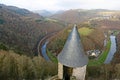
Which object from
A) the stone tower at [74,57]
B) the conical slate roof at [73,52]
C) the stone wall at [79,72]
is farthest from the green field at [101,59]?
the conical slate roof at [73,52]

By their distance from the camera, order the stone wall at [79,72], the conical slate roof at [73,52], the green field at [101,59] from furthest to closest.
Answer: the green field at [101,59] → the stone wall at [79,72] → the conical slate roof at [73,52]

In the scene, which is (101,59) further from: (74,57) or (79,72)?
(74,57)

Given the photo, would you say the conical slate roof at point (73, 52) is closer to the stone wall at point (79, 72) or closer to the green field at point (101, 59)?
the stone wall at point (79, 72)

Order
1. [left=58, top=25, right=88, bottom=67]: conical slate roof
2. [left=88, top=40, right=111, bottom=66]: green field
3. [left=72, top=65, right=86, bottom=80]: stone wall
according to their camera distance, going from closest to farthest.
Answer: [left=58, top=25, right=88, bottom=67]: conical slate roof, [left=72, top=65, right=86, bottom=80]: stone wall, [left=88, top=40, right=111, bottom=66]: green field

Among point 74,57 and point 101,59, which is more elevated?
point 74,57

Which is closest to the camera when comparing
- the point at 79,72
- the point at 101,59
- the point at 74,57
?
the point at 74,57

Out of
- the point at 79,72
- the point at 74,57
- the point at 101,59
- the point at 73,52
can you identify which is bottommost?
the point at 101,59

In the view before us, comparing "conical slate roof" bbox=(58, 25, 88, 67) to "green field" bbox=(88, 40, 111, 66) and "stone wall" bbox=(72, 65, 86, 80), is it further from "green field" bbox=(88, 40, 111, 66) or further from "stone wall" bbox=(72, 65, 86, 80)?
"green field" bbox=(88, 40, 111, 66)

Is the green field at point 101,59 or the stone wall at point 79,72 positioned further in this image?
the green field at point 101,59

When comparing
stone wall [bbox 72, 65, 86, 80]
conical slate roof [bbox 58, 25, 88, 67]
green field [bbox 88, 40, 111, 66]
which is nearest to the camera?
conical slate roof [bbox 58, 25, 88, 67]

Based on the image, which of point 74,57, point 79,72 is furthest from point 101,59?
point 74,57

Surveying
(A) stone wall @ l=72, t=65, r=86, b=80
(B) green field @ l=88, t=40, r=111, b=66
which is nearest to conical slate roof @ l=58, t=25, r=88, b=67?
(A) stone wall @ l=72, t=65, r=86, b=80

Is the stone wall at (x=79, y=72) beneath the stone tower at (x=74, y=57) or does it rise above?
beneath
